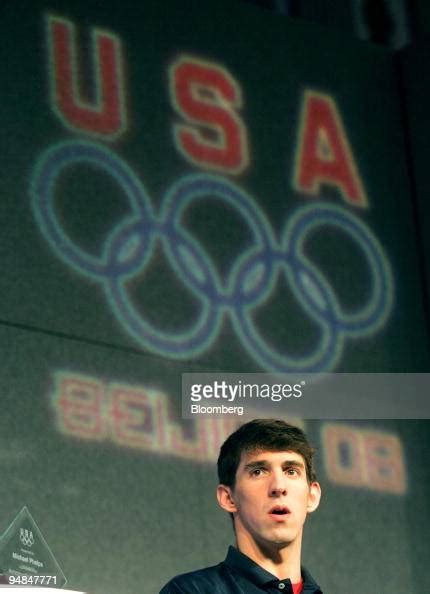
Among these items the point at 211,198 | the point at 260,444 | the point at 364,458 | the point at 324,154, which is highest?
the point at 324,154

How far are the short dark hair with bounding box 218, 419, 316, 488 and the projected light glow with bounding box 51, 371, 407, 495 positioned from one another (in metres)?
1.80

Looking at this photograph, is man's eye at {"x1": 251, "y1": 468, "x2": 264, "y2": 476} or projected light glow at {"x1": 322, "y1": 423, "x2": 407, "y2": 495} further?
projected light glow at {"x1": 322, "y1": 423, "x2": 407, "y2": 495}

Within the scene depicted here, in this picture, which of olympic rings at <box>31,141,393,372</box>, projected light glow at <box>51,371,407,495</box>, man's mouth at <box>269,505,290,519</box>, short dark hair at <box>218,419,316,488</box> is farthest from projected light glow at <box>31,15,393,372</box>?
man's mouth at <box>269,505,290,519</box>

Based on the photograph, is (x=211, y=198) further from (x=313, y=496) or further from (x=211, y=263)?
(x=313, y=496)

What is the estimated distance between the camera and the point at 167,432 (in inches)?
169

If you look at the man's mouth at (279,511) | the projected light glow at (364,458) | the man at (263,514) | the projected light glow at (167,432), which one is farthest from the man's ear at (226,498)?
the projected light glow at (364,458)

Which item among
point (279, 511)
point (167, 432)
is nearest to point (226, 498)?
point (279, 511)

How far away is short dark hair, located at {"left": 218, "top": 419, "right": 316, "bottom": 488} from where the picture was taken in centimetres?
226

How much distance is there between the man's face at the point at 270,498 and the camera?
209 cm

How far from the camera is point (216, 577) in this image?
2.12m

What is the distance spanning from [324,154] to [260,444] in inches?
121

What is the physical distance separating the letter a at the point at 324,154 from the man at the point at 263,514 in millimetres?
2883

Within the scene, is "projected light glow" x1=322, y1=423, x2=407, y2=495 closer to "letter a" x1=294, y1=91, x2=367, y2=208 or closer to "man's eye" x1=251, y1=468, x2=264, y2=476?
"letter a" x1=294, y1=91, x2=367, y2=208

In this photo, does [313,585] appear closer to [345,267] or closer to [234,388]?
[234,388]
